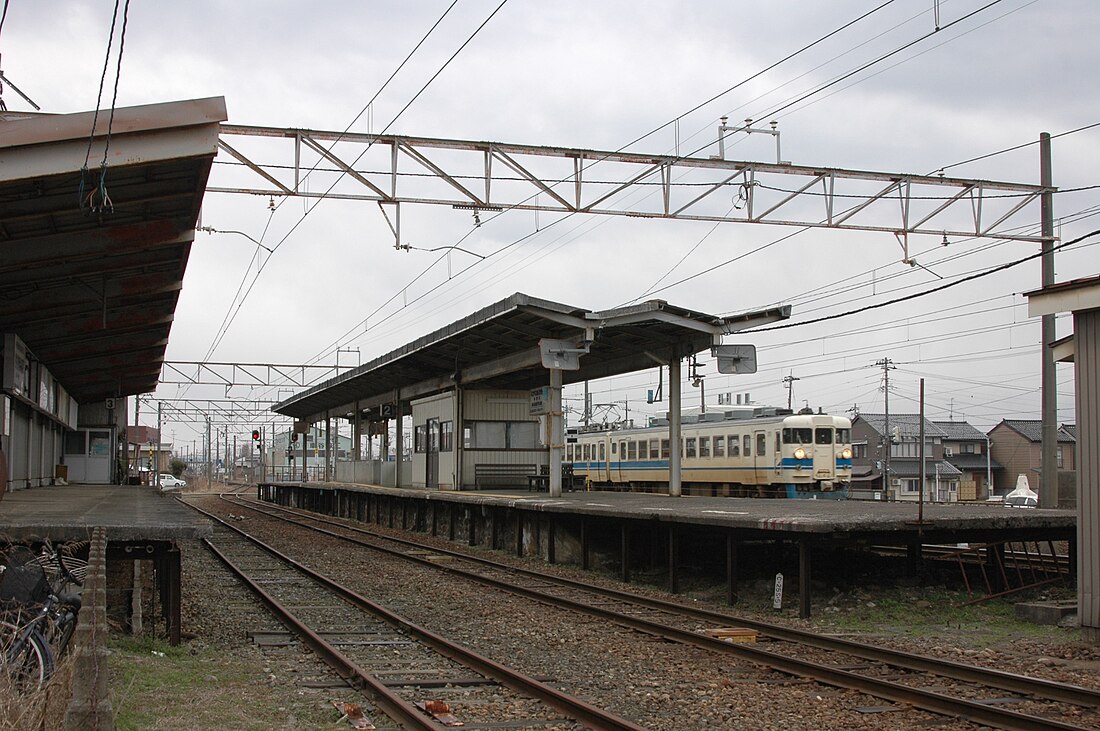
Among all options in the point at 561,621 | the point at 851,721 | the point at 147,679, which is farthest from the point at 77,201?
→ the point at 851,721

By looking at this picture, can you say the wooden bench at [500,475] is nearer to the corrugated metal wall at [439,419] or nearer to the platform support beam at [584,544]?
the corrugated metal wall at [439,419]

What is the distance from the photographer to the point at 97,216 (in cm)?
1164

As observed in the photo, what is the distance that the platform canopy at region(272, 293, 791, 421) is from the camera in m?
17.7

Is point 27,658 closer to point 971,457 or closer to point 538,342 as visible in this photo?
point 538,342

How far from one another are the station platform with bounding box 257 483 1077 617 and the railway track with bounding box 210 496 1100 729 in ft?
3.77

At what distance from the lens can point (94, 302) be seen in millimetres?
16344

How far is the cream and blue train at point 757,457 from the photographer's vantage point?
94.0 feet

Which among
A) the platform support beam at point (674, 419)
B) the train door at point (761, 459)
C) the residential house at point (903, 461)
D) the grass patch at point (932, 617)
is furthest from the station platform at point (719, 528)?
the residential house at point (903, 461)

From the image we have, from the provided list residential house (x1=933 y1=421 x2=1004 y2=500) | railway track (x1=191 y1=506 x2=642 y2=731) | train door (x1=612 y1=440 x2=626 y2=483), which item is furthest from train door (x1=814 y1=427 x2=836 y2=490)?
residential house (x1=933 y1=421 x2=1004 y2=500)

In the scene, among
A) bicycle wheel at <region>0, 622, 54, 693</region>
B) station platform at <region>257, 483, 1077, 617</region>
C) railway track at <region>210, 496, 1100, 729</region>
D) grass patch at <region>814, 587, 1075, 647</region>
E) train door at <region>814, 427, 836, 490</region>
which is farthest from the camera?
train door at <region>814, 427, 836, 490</region>

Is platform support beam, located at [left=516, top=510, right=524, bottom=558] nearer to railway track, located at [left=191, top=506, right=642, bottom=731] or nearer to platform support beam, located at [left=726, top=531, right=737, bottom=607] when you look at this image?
railway track, located at [left=191, top=506, right=642, bottom=731]

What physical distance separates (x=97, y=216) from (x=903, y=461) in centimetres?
5686

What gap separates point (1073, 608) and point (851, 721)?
5.16m

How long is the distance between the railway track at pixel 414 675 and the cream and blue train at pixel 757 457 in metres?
17.7
